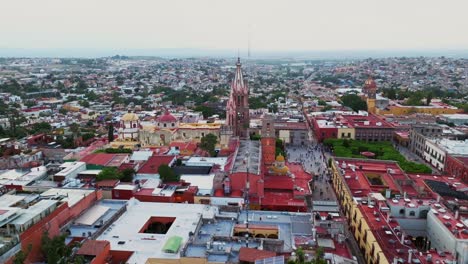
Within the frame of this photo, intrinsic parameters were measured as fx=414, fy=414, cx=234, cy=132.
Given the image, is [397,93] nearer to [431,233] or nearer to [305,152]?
[305,152]

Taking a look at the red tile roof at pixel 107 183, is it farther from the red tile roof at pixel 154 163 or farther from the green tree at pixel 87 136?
the green tree at pixel 87 136

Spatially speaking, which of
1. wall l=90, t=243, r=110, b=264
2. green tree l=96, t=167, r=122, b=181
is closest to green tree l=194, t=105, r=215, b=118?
green tree l=96, t=167, r=122, b=181

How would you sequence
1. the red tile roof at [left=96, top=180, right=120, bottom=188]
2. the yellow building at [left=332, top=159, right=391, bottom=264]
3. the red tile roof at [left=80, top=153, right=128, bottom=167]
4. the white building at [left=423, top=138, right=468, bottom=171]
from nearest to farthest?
1. the yellow building at [left=332, top=159, right=391, bottom=264]
2. the red tile roof at [left=96, top=180, right=120, bottom=188]
3. the red tile roof at [left=80, top=153, right=128, bottom=167]
4. the white building at [left=423, top=138, right=468, bottom=171]

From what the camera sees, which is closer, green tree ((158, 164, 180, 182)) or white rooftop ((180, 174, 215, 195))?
white rooftop ((180, 174, 215, 195))

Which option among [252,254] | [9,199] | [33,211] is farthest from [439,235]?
[9,199]

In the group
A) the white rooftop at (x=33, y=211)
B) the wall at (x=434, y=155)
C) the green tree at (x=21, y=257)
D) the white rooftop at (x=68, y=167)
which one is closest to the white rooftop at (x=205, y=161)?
the white rooftop at (x=68, y=167)

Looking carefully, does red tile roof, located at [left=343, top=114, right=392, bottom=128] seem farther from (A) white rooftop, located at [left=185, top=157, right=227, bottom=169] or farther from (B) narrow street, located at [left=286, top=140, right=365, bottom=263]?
(A) white rooftop, located at [left=185, top=157, right=227, bottom=169]

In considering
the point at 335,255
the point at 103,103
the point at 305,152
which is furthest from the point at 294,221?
the point at 103,103

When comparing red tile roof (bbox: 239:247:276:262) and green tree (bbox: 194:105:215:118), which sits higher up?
red tile roof (bbox: 239:247:276:262)
